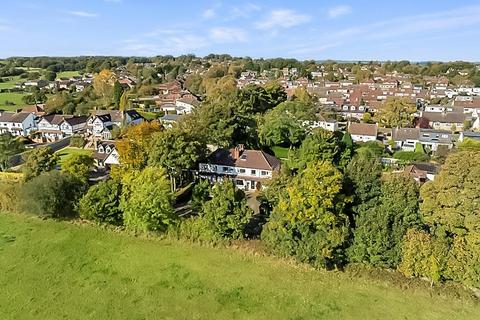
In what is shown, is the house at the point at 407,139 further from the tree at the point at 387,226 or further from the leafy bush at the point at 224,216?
the leafy bush at the point at 224,216

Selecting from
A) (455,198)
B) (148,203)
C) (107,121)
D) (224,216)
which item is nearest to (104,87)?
(107,121)

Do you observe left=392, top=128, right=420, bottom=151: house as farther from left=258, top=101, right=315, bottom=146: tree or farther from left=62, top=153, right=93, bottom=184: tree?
left=62, top=153, right=93, bottom=184: tree

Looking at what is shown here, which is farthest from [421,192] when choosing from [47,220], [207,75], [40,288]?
[207,75]

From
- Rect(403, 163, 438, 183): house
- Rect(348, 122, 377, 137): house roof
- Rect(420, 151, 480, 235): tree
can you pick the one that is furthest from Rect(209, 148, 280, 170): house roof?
Rect(348, 122, 377, 137): house roof

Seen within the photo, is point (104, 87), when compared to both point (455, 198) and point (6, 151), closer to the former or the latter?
point (6, 151)

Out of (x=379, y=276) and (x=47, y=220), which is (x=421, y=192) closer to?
(x=379, y=276)

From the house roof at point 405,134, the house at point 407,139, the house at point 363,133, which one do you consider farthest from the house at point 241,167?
the house roof at point 405,134
